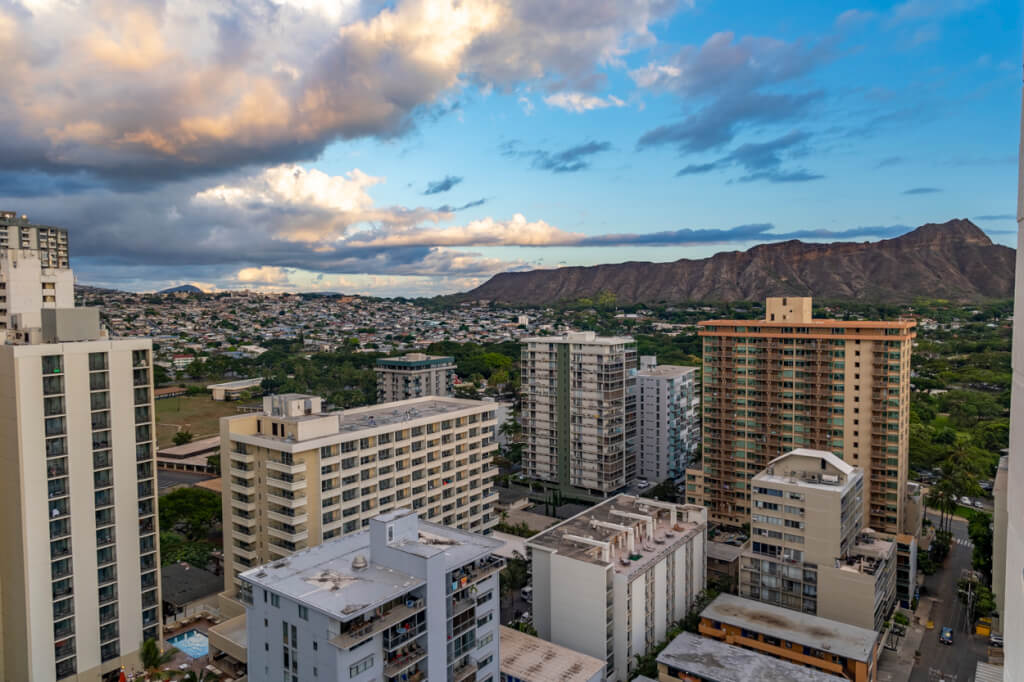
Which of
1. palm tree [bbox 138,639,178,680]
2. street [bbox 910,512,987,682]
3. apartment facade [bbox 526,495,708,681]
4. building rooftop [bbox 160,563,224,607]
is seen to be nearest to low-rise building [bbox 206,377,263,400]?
building rooftop [bbox 160,563,224,607]

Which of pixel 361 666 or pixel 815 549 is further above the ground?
pixel 361 666

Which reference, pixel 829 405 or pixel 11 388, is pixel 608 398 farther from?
pixel 11 388

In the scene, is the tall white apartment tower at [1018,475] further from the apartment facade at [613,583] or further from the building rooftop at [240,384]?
the building rooftop at [240,384]

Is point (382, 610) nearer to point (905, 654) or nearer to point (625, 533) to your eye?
point (625, 533)

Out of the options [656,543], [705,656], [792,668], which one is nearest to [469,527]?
[656,543]

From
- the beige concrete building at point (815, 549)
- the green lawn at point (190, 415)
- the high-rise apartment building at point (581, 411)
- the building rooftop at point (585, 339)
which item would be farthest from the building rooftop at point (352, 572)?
the green lawn at point (190, 415)

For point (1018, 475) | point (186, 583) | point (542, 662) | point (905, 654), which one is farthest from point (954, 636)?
point (186, 583)
